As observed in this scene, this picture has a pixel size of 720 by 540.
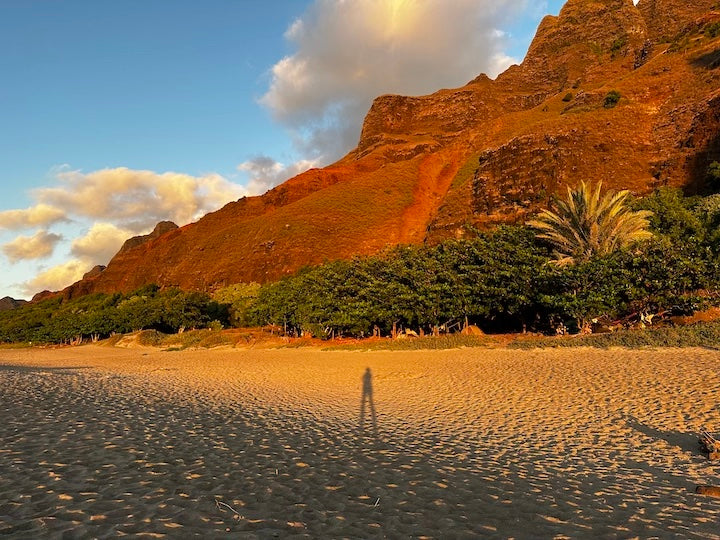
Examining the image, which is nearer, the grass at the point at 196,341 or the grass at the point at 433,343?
the grass at the point at 433,343

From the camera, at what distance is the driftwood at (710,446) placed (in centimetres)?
695

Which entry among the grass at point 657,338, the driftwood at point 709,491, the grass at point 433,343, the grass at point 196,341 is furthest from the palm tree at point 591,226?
the grass at point 196,341

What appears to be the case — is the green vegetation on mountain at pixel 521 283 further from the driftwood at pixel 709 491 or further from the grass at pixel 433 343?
the driftwood at pixel 709 491

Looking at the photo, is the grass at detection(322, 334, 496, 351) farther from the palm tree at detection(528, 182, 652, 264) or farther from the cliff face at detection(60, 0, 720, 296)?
the cliff face at detection(60, 0, 720, 296)

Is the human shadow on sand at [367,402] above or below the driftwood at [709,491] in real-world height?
below

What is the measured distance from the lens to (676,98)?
201ft

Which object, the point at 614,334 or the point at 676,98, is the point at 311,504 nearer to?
the point at 614,334

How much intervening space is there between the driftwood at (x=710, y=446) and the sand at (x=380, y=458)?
17cm

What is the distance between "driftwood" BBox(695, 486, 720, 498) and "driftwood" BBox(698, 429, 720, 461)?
1934 mm

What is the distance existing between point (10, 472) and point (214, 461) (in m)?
2.75

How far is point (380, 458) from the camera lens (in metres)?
7.48

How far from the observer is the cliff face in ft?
191

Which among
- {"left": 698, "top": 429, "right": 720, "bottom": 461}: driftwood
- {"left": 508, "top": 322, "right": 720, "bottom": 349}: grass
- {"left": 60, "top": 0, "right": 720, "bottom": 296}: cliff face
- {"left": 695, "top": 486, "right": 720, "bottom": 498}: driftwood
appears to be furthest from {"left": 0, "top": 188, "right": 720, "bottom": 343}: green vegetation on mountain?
{"left": 60, "top": 0, "right": 720, "bottom": 296}: cliff face

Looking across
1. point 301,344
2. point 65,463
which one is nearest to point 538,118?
point 301,344
